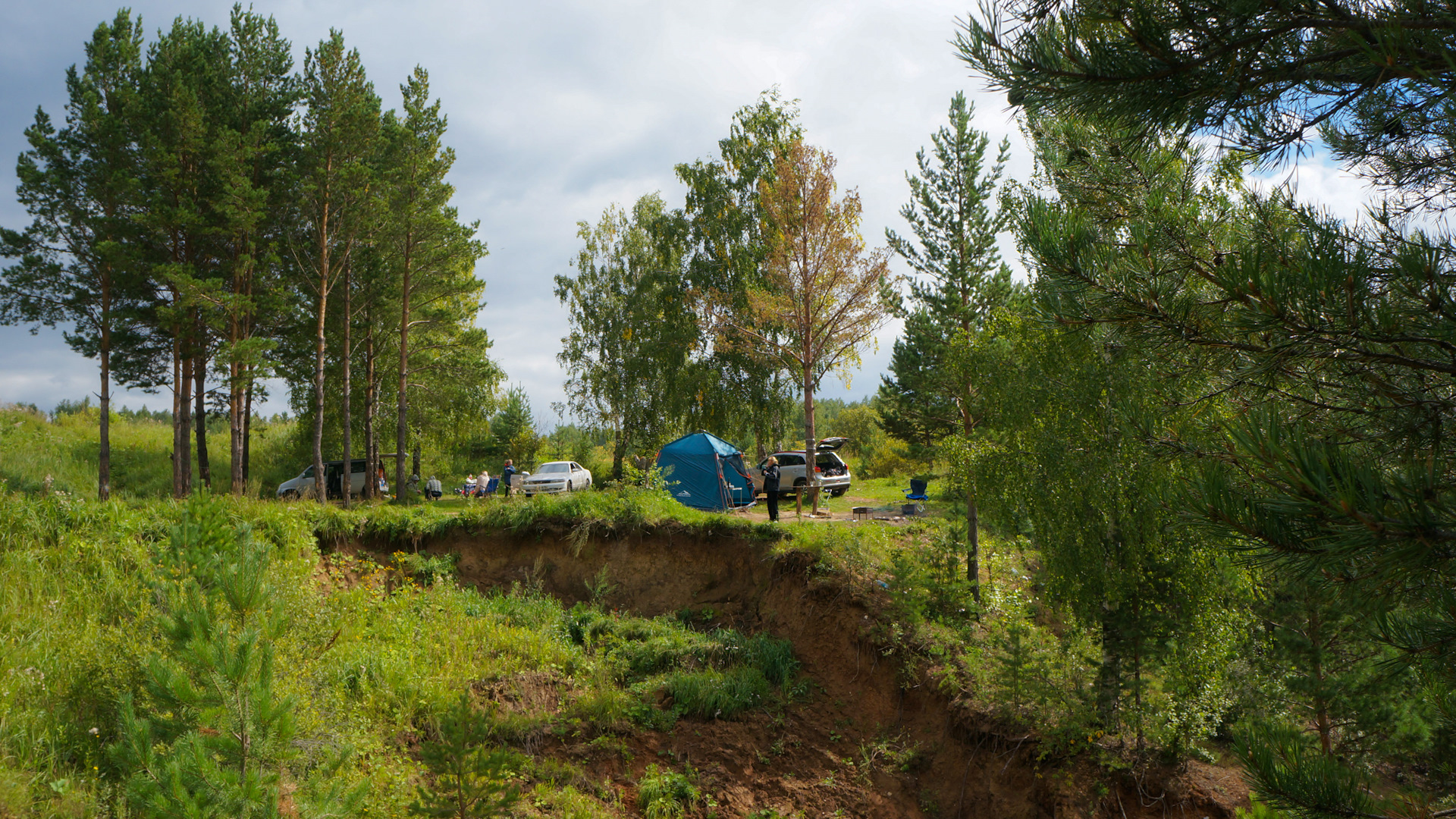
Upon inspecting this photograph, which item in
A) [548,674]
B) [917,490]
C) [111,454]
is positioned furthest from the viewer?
[111,454]

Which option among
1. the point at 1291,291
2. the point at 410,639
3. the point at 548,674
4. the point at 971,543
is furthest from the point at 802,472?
the point at 1291,291

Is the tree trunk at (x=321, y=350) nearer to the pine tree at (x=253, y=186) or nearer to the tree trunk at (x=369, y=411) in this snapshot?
the pine tree at (x=253, y=186)

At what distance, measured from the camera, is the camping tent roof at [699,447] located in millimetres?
18250

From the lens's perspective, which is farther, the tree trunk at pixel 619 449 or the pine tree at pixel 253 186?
the tree trunk at pixel 619 449

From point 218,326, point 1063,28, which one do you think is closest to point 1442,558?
point 1063,28

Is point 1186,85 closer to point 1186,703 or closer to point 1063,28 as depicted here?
point 1063,28

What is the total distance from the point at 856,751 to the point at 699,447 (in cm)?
1073

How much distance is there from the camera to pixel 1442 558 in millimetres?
1935

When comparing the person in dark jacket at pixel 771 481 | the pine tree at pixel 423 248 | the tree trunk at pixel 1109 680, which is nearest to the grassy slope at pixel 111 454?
the pine tree at pixel 423 248

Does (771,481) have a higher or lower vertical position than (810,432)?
lower

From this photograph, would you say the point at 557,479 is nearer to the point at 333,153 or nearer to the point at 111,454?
the point at 333,153

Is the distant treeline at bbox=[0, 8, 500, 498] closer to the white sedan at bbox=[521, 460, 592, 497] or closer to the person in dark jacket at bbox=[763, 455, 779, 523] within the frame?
the white sedan at bbox=[521, 460, 592, 497]

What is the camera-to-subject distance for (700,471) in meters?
18.1

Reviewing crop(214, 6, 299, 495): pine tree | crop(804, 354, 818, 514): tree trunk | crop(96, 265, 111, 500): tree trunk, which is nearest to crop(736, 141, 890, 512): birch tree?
crop(804, 354, 818, 514): tree trunk
